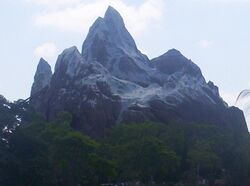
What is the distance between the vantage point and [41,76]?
8450 centimetres

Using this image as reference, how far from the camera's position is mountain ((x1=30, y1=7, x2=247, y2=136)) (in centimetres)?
6850

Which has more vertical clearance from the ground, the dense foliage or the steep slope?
the steep slope

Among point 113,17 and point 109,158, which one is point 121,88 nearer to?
point 113,17

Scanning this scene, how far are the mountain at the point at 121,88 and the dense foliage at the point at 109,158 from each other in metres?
17.9

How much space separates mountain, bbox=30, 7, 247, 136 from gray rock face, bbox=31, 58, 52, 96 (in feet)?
9.74

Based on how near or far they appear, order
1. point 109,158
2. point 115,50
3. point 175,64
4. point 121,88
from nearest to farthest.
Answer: point 109,158 → point 121,88 → point 115,50 → point 175,64

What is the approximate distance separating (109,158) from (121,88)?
3087 cm

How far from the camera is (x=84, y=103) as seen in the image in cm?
6869

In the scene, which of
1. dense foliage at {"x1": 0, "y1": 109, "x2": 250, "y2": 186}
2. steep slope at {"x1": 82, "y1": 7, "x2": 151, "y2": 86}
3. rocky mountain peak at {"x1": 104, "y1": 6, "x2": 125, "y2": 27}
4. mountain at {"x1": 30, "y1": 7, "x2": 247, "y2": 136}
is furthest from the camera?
rocky mountain peak at {"x1": 104, "y1": 6, "x2": 125, "y2": 27}

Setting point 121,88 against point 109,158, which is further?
point 121,88

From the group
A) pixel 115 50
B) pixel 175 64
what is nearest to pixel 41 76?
pixel 115 50

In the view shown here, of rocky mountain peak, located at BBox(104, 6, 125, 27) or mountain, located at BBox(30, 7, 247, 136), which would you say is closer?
mountain, located at BBox(30, 7, 247, 136)

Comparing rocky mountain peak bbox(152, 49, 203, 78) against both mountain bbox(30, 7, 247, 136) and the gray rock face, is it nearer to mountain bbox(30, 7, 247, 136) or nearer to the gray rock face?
mountain bbox(30, 7, 247, 136)

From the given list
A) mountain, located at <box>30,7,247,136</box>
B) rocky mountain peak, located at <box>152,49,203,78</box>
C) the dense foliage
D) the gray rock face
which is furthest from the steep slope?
the dense foliage
